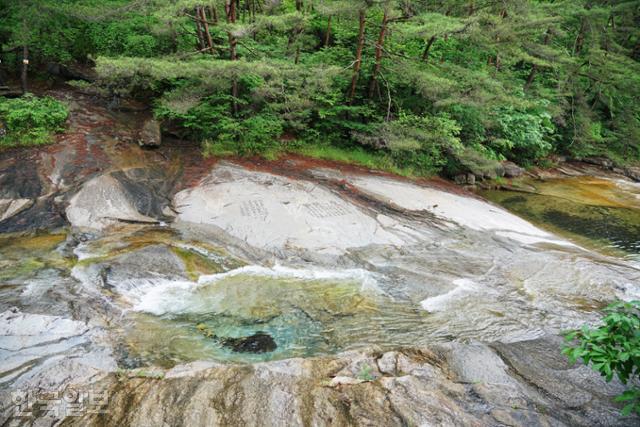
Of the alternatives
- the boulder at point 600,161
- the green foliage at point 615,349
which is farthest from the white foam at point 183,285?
→ the boulder at point 600,161

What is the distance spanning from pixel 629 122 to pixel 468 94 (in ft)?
42.4

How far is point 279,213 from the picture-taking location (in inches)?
325

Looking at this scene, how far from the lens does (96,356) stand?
415 cm

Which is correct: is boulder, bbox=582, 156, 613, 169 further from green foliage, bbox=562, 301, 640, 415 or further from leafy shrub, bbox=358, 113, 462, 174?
green foliage, bbox=562, 301, 640, 415

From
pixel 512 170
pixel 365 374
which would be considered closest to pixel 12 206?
pixel 365 374

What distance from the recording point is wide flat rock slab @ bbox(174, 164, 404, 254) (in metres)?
7.63

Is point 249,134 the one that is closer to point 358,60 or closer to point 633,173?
point 358,60

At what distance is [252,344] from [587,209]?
39.9 feet

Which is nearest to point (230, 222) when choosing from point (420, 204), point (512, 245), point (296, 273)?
point (296, 273)

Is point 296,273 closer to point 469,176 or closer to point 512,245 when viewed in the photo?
point 512,245

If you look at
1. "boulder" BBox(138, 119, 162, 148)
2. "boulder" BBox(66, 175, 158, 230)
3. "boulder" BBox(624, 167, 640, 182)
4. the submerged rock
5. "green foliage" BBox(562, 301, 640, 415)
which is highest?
"green foliage" BBox(562, 301, 640, 415)

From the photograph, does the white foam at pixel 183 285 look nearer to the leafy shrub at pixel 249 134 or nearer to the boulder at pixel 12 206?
the boulder at pixel 12 206

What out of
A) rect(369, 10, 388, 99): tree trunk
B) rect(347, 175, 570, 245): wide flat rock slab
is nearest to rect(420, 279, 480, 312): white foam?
rect(347, 175, 570, 245): wide flat rock slab

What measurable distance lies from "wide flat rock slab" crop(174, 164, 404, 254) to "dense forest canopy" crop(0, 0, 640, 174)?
210cm
